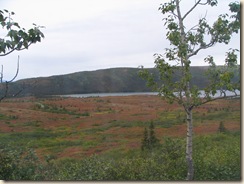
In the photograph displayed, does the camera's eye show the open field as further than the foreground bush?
Yes

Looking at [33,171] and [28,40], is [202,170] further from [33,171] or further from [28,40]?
[28,40]

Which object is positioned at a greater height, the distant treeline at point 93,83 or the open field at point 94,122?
the distant treeline at point 93,83

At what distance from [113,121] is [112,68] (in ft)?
4.70

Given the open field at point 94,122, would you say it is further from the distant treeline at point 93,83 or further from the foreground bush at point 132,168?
the foreground bush at point 132,168

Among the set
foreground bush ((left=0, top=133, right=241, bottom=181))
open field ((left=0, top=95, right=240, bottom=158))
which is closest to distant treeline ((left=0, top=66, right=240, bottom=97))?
open field ((left=0, top=95, right=240, bottom=158))

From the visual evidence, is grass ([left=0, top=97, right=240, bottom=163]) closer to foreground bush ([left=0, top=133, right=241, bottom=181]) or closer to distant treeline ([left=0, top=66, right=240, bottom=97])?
distant treeline ([left=0, top=66, right=240, bottom=97])

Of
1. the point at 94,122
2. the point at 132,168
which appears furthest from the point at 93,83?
the point at 132,168

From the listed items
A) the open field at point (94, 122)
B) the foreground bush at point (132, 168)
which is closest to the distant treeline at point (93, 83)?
the open field at point (94, 122)

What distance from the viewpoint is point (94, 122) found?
6.64 m

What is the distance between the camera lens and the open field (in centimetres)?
602

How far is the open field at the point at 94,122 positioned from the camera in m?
6.02

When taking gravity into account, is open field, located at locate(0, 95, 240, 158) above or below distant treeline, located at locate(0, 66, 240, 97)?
below

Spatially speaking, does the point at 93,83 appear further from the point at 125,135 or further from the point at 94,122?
the point at 125,135

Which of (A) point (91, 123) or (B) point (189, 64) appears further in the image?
(A) point (91, 123)
